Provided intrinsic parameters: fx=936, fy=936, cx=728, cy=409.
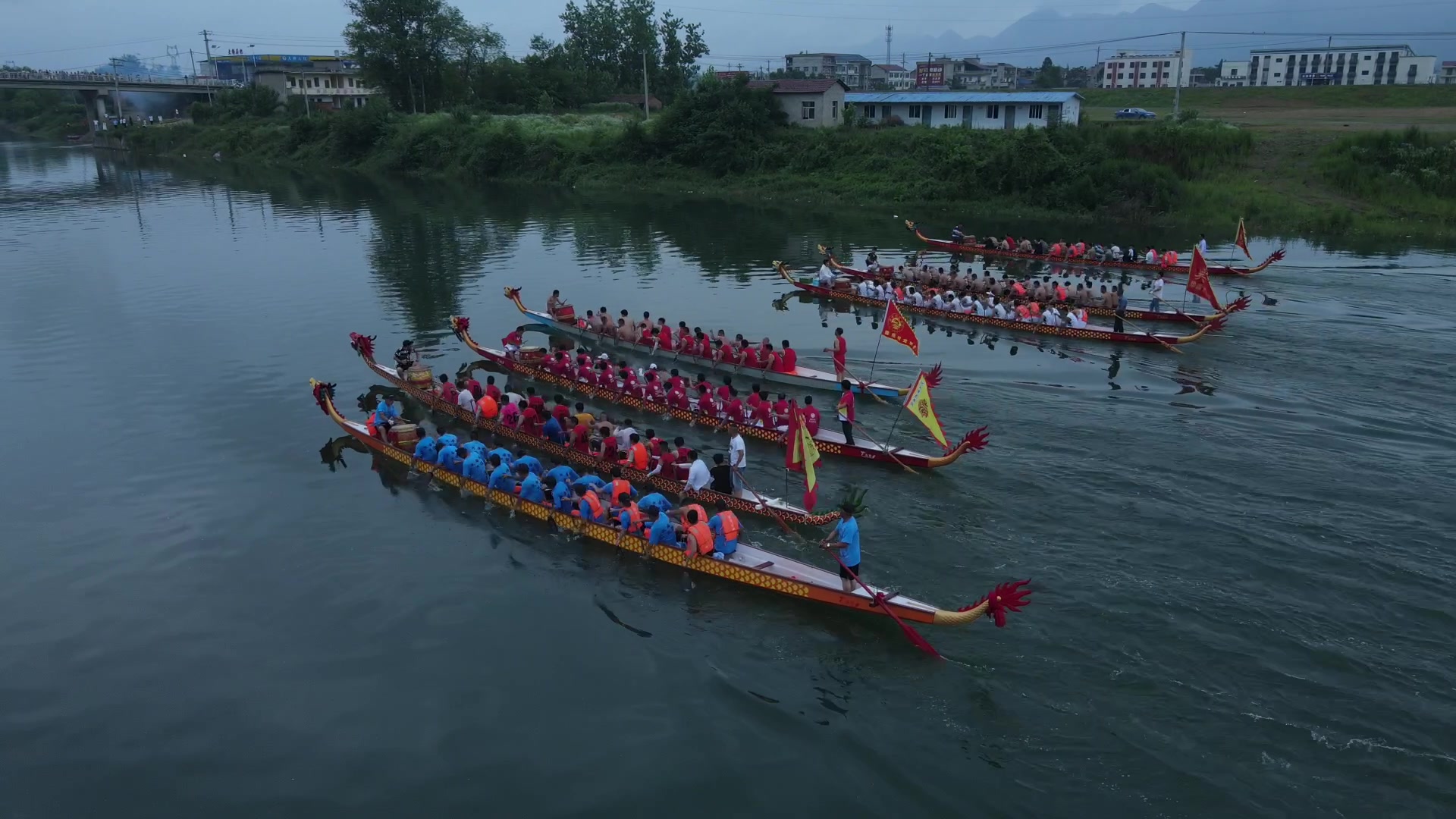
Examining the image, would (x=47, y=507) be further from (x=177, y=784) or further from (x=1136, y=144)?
(x=1136, y=144)

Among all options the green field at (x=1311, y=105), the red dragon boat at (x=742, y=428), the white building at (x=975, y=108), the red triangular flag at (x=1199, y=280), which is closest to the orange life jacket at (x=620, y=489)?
the red dragon boat at (x=742, y=428)

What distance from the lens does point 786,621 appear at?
46.2 feet

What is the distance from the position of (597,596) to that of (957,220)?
40.9 metres

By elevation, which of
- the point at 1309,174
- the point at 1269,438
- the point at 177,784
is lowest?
the point at 177,784

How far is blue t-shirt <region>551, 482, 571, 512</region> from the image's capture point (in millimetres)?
16422

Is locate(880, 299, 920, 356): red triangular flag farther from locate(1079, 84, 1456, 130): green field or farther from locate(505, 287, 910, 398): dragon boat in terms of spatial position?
locate(1079, 84, 1456, 130): green field

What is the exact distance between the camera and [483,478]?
17.7m

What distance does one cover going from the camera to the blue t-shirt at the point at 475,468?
17703mm

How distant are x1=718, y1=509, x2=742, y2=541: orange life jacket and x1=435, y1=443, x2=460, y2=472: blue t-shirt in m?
6.17

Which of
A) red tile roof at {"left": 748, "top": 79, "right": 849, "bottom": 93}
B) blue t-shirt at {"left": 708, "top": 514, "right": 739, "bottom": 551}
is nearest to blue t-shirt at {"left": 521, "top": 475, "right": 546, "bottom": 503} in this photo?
blue t-shirt at {"left": 708, "top": 514, "right": 739, "bottom": 551}

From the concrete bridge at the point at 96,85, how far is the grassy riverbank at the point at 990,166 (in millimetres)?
49118

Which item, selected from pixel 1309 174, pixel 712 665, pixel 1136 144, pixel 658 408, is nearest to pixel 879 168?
pixel 1136 144

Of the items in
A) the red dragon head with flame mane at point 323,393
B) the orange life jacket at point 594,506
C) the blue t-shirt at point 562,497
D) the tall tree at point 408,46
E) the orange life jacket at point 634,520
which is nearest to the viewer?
the orange life jacket at point 634,520

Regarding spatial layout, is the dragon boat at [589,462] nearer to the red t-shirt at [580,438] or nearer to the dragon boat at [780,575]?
the red t-shirt at [580,438]
